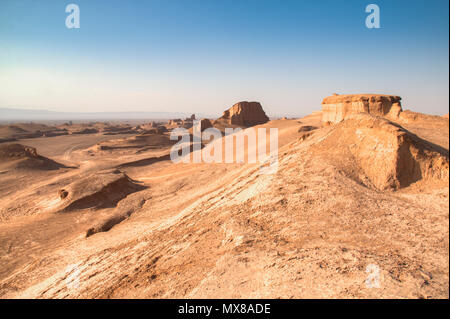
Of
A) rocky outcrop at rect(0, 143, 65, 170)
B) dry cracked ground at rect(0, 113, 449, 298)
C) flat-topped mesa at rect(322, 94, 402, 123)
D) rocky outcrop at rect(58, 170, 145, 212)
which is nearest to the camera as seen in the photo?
dry cracked ground at rect(0, 113, 449, 298)

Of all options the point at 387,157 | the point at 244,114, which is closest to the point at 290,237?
the point at 387,157

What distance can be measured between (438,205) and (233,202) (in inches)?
Result: 152

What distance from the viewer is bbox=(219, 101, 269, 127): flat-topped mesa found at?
122 ft

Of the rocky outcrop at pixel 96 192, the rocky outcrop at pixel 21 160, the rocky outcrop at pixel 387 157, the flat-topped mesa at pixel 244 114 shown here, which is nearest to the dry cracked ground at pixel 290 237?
the rocky outcrop at pixel 387 157

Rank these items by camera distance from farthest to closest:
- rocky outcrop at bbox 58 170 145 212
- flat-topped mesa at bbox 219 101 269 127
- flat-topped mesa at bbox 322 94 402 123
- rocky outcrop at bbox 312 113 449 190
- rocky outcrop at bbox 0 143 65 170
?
1. flat-topped mesa at bbox 219 101 269 127
2. rocky outcrop at bbox 0 143 65 170
3. flat-topped mesa at bbox 322 94 402 123
4. rocky outcrop at bbox 58 170 145 212
5. rocky outcrop at bbox 312 113 449 190

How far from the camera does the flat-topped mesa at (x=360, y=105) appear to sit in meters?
10.6

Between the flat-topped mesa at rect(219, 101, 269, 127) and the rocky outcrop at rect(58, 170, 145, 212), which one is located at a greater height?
the flat-topped mesa at rect(219, 101, 269, 127)

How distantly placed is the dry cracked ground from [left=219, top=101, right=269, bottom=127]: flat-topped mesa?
2906cm

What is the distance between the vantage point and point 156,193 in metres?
10.7

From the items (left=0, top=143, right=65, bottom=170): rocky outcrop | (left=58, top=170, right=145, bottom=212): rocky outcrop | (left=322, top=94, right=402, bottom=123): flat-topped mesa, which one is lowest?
(left=58, top=170, right=145, bottom=212): rocky outcrop

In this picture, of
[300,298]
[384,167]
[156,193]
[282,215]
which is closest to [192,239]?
[282,215]

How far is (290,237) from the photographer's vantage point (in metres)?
3.63

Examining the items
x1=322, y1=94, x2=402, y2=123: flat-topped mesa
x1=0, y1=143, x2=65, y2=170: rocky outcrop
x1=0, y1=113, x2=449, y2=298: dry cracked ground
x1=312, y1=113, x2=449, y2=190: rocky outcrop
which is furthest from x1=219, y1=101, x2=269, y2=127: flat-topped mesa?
x1=312, y1=113, x2=449, y2=190: rocky outcrop

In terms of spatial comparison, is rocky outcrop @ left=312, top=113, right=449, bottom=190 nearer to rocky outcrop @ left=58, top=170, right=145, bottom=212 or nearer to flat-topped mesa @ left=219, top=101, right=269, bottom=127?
rocky outcrop @ left=58, top=170, right=145, bottom=212
